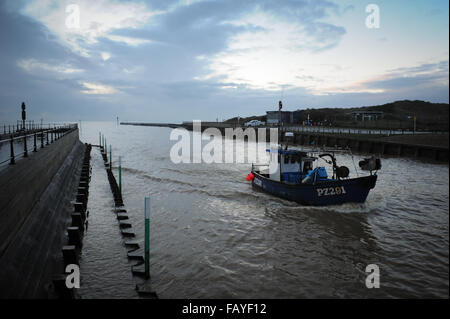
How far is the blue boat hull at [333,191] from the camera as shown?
14930 millimetres

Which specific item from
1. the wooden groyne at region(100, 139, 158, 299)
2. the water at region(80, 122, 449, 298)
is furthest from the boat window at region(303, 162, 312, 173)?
the wooden groyne at region(100, 139, 158, 299)

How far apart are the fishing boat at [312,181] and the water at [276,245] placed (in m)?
0.57

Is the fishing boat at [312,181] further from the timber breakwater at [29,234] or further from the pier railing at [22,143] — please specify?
the pier railing at [22,143]

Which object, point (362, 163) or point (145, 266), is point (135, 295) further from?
point (362, 163)

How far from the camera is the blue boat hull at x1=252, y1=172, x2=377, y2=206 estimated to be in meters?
14.9

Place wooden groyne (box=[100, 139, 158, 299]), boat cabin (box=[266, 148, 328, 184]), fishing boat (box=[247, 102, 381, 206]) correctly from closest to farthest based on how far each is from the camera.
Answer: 1. wooden groyne (box=[100, 139, 158, 299])
2. fishing boat (box=[247, 102, 381, 206])
3. boat cabin (box=[266, 148, 328, 184])

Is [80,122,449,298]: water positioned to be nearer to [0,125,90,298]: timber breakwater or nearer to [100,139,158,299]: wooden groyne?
[100,139,158,299]: wooden groyne

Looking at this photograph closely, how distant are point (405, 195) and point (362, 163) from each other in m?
7.68

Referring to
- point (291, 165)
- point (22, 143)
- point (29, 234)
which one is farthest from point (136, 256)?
point (22, 143)

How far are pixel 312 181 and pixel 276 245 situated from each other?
6.06 metres

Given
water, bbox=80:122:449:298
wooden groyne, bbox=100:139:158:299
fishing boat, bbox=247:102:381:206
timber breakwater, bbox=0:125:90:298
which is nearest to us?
timber breakwater, bbox=0:125:90:298

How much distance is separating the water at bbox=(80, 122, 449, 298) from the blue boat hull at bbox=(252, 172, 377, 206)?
438mm

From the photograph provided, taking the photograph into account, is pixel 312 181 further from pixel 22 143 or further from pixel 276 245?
pixel 22 143
